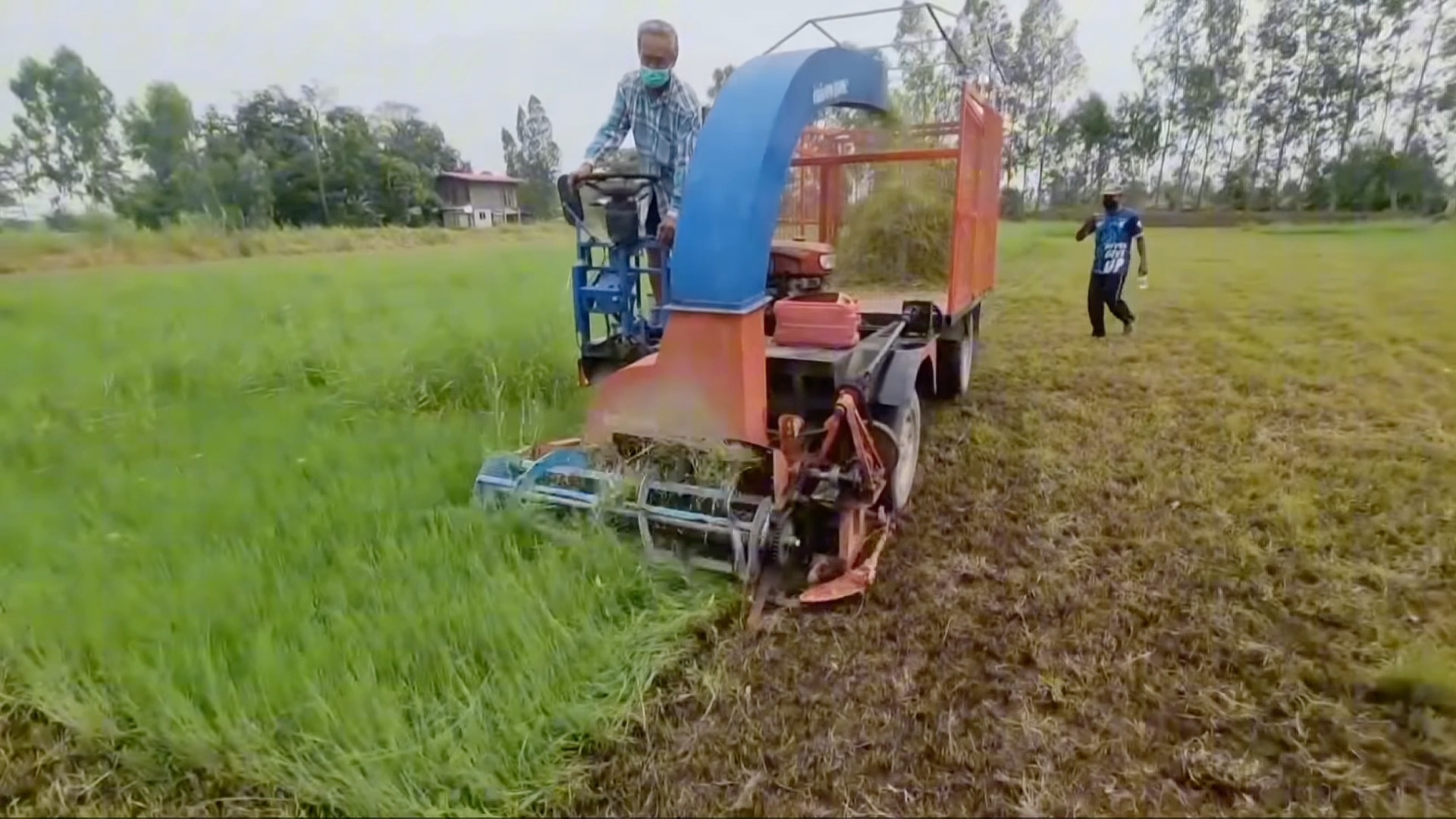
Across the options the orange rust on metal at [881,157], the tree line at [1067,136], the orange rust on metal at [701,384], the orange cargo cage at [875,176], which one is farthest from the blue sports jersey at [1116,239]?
the tree line at [1067,136]

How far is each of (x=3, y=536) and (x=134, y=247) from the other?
44.7 ft

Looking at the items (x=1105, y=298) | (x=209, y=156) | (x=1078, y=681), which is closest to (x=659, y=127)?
(x=1078, y=681)

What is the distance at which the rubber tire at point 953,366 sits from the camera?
486 centimetres

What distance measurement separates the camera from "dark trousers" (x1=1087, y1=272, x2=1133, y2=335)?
Result: 7023 millimetres

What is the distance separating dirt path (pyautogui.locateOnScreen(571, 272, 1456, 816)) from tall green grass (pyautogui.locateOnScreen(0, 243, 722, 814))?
0.95ft

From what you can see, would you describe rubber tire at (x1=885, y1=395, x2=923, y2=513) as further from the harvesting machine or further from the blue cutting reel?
the blue cutting reel

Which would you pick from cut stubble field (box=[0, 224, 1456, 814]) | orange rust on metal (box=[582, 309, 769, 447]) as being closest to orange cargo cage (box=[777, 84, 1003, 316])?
cut stubble field (box=[0, 224, 1456, 814])

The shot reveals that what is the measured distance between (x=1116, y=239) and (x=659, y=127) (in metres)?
5.12

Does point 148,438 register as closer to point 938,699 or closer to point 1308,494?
point 938,699

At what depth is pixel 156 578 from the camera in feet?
8.02

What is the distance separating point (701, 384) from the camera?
2.56 meters

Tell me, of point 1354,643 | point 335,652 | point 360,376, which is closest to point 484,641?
point 335,652

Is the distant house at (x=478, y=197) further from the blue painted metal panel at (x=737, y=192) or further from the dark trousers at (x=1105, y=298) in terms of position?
the blue painted metal panel at (x=737, y=192)

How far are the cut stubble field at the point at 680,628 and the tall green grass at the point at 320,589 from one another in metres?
0.01
